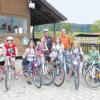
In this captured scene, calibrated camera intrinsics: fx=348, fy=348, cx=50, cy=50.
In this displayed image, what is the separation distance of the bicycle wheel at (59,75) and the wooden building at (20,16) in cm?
801

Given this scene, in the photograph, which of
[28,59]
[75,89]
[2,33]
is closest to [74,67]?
[75,89]

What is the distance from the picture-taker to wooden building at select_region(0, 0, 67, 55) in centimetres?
1862

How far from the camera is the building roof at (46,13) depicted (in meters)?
19.6

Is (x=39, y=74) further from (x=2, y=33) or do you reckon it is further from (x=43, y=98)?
(x=2, y=33)

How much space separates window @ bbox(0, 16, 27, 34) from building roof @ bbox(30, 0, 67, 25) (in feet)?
4.14

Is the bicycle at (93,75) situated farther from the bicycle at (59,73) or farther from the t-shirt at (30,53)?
the t-shirt at (30,53)

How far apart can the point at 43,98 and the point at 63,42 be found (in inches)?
145

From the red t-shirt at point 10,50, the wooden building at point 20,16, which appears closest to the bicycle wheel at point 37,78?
the red t-shirt at point 10,50

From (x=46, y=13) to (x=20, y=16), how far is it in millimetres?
2288

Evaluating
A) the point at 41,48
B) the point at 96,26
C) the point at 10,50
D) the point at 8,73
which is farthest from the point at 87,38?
the point at 8,73

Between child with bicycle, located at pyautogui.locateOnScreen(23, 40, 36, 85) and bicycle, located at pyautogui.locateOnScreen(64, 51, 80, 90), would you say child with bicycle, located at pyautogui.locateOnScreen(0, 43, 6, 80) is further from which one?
bicycle, located at pyautogui.locateOnScreen(64, 51, 80, 90)

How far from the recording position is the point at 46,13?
21.1 meters

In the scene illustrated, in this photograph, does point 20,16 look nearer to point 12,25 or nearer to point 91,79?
point 12,25

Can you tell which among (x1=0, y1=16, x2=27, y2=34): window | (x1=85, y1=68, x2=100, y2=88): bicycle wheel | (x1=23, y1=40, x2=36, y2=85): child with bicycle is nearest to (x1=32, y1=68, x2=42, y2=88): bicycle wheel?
(x1=23, y1=40, x2=36, y2=85): child with bicycle
